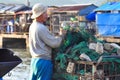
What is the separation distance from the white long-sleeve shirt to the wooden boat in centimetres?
30

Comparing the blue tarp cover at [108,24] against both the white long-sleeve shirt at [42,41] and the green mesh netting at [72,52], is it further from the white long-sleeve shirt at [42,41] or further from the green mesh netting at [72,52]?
the white long-sleeve shirt at [42,41]

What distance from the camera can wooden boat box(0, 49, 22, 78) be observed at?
5484 millimetres

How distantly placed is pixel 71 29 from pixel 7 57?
1.18 m

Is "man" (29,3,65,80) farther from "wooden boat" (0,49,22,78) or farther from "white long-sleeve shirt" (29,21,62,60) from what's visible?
"wooden boat" (0,49,22,78)

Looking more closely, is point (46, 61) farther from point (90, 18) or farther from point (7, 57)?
point (90, 18)

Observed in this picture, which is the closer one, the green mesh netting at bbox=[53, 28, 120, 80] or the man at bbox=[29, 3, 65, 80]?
the man at bbox=[29, 3, 65, 80]

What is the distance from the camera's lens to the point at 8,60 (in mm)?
6094

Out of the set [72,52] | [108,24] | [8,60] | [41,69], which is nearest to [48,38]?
[41,69]

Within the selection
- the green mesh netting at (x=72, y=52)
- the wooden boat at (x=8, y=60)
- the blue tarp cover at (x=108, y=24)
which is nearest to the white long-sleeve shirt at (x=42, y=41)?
the wooden boat at (x=8, y=60)

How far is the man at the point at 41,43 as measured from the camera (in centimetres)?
593

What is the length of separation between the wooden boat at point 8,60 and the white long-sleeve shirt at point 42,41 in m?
0.30

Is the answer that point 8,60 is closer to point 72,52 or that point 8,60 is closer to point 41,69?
point 41,69

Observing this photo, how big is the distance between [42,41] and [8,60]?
1.91 ft

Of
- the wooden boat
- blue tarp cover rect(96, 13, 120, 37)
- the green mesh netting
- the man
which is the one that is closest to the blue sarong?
the man
